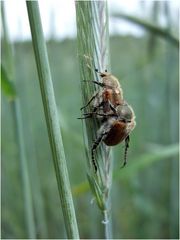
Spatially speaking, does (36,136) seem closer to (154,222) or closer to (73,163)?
(73,163)

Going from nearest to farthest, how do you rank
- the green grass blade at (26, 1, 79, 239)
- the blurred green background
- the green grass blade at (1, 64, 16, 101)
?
the green grass blade at (26, 1, 79, 239) < the green grass blade at (1, 64, 16, 101) < the blurred green background

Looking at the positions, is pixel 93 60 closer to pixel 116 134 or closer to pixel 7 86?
pixel 116 134

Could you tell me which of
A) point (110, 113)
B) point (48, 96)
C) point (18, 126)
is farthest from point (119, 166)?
point (48, 96)

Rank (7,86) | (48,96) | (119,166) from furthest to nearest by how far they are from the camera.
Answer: (119,166)
(7,86)
(48,96)

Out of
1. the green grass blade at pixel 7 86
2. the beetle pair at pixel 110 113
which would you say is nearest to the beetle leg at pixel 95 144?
the beetle pair at pixel 110 113

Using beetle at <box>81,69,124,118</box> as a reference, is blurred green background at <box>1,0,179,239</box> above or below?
below

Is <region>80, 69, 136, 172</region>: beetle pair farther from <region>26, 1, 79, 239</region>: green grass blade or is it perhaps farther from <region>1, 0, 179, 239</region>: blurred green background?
<region>1, 0, 179, 239</region>: blurred green background

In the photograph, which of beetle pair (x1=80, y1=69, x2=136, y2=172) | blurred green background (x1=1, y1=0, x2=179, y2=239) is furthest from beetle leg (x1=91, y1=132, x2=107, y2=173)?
blurred green background (x1=1, y1=0, x2=179, y2=239)

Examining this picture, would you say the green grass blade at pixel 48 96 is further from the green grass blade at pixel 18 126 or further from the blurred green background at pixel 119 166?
the blurred green background at pixel 119 166
